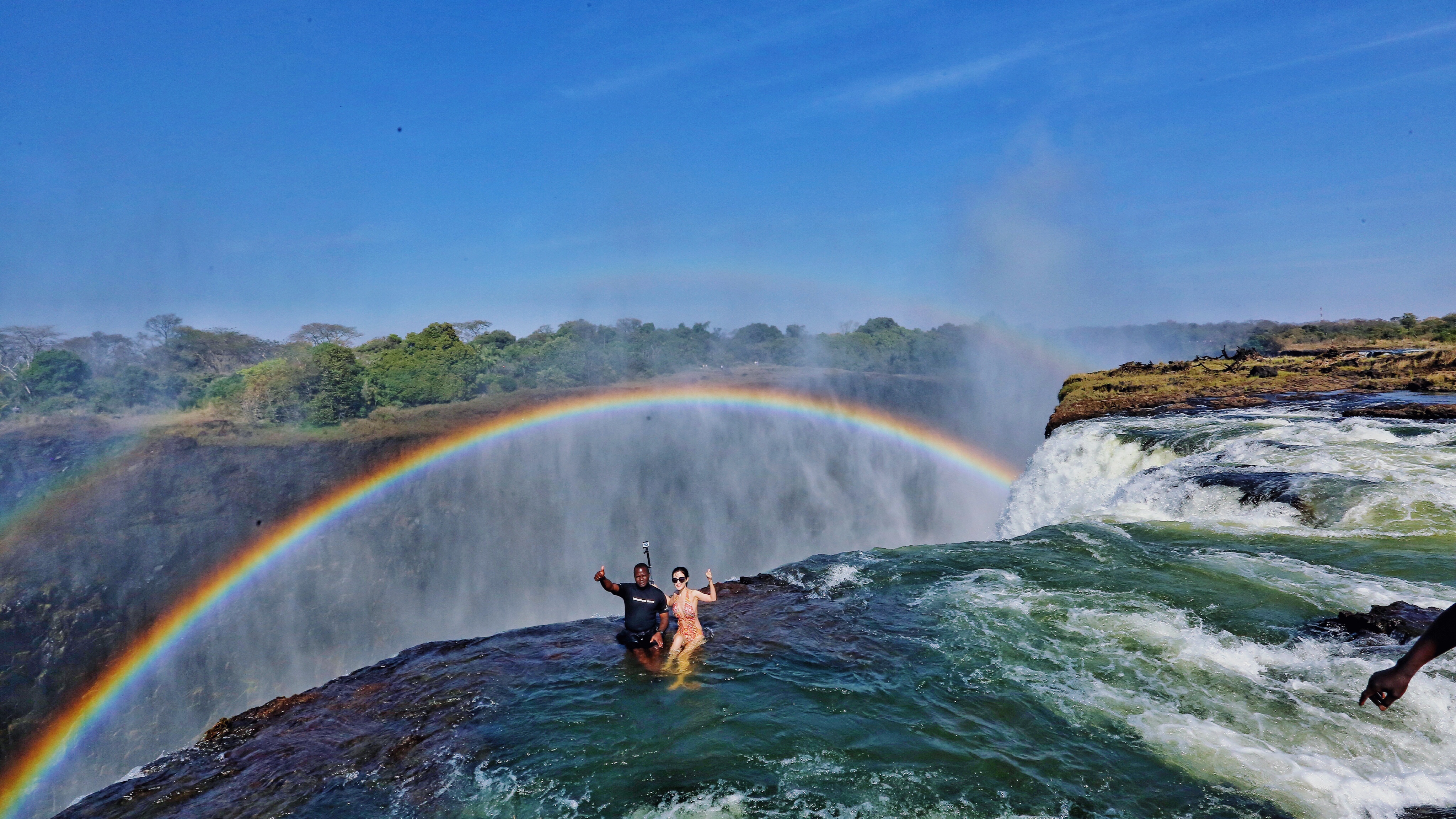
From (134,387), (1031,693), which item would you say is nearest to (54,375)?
(134,387)

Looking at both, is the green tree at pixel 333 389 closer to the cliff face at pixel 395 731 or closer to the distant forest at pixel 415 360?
the distant forest at pixel 415 360

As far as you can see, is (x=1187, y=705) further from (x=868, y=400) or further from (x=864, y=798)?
(x=868, y=400)

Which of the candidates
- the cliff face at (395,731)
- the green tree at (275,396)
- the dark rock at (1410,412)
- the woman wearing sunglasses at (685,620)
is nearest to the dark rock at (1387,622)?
the cliff face at (395,731)

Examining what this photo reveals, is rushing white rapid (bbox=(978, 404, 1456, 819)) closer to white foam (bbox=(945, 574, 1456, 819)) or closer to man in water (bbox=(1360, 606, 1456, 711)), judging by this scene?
white foam (bbox=(945, 574, 1456, 819))

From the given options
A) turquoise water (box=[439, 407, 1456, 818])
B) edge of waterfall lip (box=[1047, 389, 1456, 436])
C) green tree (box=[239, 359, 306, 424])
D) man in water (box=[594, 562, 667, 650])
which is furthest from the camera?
green tree (box=[239, 359, 306, 424])

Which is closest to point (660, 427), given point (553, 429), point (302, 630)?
point (553, 429)

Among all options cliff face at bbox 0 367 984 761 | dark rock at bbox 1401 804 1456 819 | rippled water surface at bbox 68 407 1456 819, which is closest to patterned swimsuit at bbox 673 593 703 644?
rippled water surface at bbox 68 407 1456 819

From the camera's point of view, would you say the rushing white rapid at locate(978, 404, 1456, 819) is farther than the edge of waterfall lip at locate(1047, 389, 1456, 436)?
No

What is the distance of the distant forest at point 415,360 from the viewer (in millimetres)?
39875

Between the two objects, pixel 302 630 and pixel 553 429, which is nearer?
pixel 302 630

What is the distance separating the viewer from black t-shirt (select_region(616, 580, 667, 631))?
897 centimetres

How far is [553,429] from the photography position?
134ft

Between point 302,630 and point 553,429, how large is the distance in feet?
53.5

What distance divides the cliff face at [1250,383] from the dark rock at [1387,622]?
12.1m
